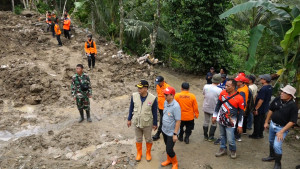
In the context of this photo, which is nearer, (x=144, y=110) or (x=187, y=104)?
(x=144, y=110)

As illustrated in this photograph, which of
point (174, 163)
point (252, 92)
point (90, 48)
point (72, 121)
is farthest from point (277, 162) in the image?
point (90, 48)

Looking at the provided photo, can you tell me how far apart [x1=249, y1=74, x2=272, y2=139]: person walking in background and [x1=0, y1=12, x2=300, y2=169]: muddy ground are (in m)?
0.26

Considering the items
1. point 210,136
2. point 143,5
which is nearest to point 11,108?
point 210,136

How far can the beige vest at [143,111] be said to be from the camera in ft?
15.1

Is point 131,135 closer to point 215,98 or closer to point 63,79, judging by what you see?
point 215,98

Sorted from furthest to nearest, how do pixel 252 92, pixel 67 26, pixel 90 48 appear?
pixel 67 26 < pixel 90 48 < pixel 252 92

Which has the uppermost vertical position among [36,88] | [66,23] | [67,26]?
[66,23]

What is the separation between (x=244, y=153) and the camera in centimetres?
540

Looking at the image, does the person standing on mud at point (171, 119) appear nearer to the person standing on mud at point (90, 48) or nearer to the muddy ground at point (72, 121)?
the muddy ground at point (72, 121)

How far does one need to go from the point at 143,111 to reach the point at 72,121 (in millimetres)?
3111

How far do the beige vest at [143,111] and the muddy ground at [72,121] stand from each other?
96 cm

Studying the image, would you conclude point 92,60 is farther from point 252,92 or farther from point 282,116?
point 282,116

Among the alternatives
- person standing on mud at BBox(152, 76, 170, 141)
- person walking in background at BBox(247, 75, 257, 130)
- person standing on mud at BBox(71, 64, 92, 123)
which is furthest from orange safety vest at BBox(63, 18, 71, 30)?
person walking in background at BBox(247, 75, 257, 130)

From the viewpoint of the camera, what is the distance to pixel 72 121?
6.84 meters
